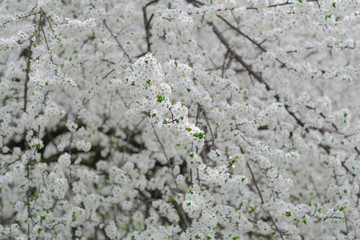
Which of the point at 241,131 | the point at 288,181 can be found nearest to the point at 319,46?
the point at 241,131

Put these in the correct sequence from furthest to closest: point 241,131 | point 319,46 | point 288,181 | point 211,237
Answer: point 319,46 < point 241,131 < point 288,181 < point 211,237

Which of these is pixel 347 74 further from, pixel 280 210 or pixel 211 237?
pixel 211 237

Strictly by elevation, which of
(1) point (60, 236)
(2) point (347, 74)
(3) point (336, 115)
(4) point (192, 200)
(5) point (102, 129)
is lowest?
(1) point (60, 236)

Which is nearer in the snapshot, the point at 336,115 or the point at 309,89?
the point at 336,115

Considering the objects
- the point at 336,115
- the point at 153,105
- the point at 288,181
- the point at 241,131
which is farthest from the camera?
the point at 336,115

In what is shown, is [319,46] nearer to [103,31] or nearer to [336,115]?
[336,115]

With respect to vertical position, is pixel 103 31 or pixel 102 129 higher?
pixel 103 31
